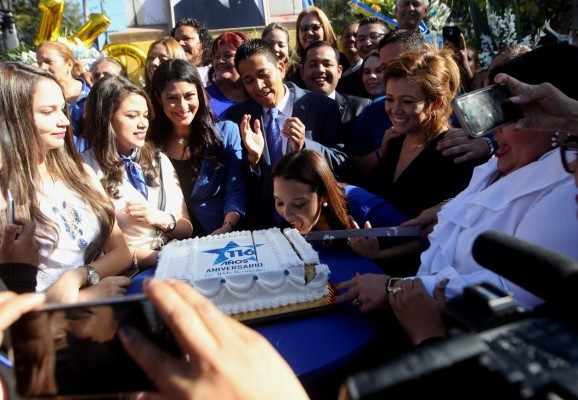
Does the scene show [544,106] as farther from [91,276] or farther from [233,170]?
[233,170]

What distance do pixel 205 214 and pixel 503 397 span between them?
2.97m

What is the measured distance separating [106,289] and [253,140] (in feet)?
5.18

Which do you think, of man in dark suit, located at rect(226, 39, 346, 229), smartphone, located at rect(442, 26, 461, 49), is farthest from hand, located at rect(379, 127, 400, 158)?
smartphone, located at rect(442, 26, 461, 49)

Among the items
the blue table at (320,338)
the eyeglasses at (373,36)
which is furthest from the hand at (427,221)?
the eyeglasses at (373,36)

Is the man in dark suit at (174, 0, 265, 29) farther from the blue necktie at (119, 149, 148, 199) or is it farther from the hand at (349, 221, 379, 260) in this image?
the hand at (349, 221, 379, 260)

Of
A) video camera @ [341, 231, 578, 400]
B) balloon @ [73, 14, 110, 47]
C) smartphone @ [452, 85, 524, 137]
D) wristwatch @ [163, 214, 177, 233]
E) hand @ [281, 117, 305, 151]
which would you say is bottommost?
wristwatch @ [163, 214, 177, 233]

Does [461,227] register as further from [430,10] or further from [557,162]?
[430,10]

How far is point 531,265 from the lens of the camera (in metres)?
0.65

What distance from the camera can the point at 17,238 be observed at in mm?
1960

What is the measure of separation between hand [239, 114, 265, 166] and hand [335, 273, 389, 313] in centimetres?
161

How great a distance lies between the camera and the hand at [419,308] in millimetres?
1668

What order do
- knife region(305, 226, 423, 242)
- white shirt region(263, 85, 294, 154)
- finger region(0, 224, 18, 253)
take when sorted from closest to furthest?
finger region(0, 224, 18, 253) < knife region(305, 226, 423, 242) < white shirt region(263, 85, 294, 154)

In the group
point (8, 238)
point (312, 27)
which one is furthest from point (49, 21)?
point (8, 238)

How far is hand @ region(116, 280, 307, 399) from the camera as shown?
24.2 inches
